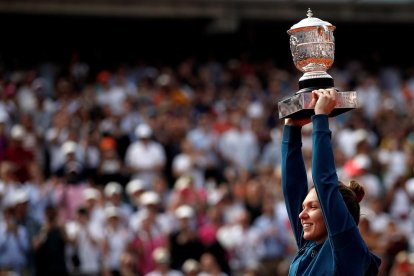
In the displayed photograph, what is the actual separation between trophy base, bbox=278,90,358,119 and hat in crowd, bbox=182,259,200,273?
631 centimetres

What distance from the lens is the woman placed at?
4.27m

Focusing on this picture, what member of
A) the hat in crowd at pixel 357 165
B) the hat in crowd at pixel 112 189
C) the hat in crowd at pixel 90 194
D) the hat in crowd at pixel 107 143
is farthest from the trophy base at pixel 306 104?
the hat in crowd at pixel 107 143

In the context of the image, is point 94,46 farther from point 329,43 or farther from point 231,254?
point 329,43

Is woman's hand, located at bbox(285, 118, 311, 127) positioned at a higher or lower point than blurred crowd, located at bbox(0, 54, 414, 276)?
lower

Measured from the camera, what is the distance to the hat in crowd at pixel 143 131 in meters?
13.7

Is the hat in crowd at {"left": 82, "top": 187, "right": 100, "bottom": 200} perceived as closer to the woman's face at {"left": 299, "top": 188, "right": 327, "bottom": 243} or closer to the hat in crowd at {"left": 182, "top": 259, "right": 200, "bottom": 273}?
the hat in crowd at {"left": 182, "top": 259, "right": 200, "bottom": 273}

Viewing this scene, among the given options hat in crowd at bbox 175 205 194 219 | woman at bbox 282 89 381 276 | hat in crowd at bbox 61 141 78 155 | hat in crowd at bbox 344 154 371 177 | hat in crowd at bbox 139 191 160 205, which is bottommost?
woman at bbox 282 89 381 276

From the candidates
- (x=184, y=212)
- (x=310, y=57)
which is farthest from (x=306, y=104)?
(x=184, y=212)

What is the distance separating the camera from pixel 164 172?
13.9 metres

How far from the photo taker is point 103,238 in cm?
1141

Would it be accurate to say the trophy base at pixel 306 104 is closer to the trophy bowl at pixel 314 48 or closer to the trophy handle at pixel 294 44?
the trophy bowl at pixel 314 48

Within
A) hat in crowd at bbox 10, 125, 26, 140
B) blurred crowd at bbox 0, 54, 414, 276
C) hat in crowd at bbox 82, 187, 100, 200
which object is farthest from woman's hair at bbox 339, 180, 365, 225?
hat in crowd at bbox 10, 125, 26, 140

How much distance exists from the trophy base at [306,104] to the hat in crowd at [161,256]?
6.27 metres

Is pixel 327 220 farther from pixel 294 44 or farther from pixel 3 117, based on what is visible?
pixel 3 117
